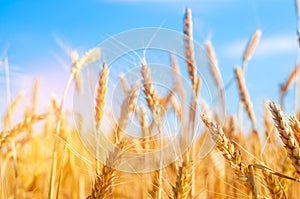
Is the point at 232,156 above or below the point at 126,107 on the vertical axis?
below

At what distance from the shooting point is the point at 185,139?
1849mm

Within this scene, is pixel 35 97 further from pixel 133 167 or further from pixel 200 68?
pixel 133 167

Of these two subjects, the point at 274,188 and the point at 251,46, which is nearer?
the point at 274,188

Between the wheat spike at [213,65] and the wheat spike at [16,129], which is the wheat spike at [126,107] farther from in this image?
the wheat spike at [213,65]

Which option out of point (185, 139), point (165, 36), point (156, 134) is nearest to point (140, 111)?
point (156, 134)

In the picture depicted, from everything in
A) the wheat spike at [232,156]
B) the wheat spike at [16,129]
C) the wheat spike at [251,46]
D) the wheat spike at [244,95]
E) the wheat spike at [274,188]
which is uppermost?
the wheat spike at [251,46]

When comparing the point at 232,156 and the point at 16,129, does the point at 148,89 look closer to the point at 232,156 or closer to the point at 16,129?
the point at 232,156

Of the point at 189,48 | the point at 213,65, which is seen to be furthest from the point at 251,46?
the point at 189,48

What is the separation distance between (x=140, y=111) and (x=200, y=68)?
51 centimetres

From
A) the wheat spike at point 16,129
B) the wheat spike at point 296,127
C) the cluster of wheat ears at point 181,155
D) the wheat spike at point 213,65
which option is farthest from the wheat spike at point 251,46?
the wheat spike at point 296,127

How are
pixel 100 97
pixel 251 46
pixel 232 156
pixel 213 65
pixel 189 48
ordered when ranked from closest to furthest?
pixel 232 156 < pixel 100 97 < pixel 189 48 < pixel 213 65 < pixel 251 46

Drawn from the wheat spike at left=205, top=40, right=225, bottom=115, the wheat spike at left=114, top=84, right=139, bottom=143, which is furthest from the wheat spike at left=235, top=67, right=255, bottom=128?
the wheat spike at left=114, top=84, right=139, bottom=143

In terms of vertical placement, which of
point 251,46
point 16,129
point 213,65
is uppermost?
point 251,46

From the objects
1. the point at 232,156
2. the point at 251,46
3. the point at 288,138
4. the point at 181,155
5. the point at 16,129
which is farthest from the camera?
the point at 251,46
